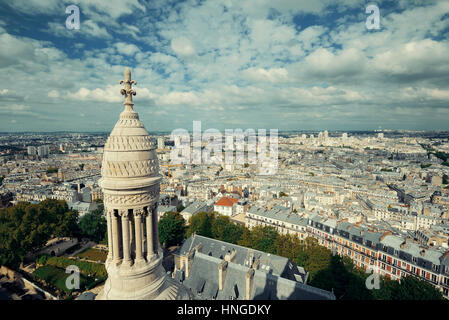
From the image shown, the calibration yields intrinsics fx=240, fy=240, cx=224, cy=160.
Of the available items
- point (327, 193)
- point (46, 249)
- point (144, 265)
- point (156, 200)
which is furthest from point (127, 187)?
point (327, 193)

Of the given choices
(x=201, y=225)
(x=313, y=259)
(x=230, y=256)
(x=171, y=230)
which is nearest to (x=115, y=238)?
(x=230, y=256)

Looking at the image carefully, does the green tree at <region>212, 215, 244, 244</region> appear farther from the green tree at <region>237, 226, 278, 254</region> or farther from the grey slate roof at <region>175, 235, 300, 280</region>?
the grey slate roof at <region>175, 235, 300, 280</region>

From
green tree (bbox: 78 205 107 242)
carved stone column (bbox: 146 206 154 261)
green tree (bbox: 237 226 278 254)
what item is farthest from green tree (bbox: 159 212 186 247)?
carved stone column (bbox: 146 206 154 261)

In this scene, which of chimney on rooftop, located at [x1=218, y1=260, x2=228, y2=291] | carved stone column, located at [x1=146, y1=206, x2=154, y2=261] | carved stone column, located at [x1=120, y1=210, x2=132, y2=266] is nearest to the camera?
carved stone column, located at [x1=120, y1=210, x2=132, y2=266]

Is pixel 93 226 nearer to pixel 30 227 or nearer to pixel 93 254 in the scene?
pixel 93 254

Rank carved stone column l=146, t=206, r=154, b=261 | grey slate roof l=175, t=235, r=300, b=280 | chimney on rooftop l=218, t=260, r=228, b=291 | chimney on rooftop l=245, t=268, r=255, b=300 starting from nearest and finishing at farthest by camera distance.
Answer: carved stone column l=146, t=206, r=154, b=261
chimney on rooftop l=245, t=268, r=255, b=300
chimney on rooftop l=218, t=260, r=228, b=291
grey slate roof l=175, t=235, r=300, b=280
